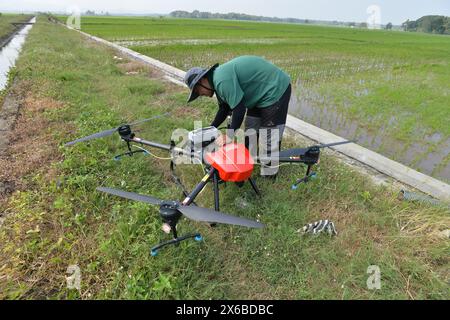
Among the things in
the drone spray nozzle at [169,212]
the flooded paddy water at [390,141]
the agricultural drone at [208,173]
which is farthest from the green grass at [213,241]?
the flooded paddy water at [390,141]

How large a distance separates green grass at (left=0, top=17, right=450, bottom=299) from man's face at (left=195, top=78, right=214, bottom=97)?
118cm

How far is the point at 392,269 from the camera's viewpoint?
7.52 feet

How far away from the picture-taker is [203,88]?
2.80 m

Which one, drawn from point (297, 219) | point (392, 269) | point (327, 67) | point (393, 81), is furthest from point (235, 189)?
point (327, 67)

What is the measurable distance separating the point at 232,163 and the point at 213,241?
82cm

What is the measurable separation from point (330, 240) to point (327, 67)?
1241cm

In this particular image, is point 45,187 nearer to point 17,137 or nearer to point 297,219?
point 17,137

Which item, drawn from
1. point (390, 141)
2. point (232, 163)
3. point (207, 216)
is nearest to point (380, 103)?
point (390, 141)

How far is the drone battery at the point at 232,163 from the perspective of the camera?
2.35 metres

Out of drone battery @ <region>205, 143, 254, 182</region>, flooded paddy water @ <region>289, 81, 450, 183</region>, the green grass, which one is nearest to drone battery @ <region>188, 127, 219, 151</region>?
drone battery @ <region>205, 143, 254, 182</region>

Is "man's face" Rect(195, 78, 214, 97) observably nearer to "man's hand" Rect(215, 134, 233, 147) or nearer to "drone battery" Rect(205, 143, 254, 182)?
"man's hand" Rect(215, 134, 233, 147)

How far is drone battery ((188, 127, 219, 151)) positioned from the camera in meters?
2.84

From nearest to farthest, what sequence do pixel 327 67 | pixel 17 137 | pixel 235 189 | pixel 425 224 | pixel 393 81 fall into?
pixel 425 224, pixel 235 189, pixel 17 137, pixel 393 81, pixel 327 67

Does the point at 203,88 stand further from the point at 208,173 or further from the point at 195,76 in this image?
the point at 208,173
